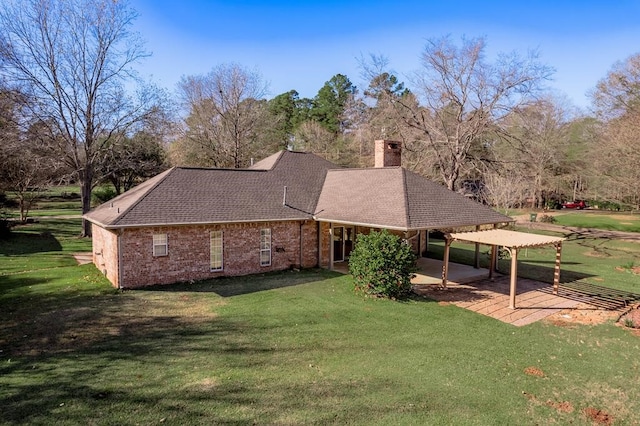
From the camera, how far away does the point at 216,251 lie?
1506cm

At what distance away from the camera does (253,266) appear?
15.8 meters

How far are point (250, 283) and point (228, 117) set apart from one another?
1104 inches

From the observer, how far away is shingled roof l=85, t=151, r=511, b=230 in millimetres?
14031

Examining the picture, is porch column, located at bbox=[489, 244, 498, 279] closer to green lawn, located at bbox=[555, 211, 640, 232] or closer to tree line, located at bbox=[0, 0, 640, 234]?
tree line, located at bbox=[0, 0, 640, 234]

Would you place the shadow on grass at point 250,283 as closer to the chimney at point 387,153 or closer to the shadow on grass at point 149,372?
the shadow on grass at point 149,372

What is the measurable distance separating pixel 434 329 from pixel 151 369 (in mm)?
6817

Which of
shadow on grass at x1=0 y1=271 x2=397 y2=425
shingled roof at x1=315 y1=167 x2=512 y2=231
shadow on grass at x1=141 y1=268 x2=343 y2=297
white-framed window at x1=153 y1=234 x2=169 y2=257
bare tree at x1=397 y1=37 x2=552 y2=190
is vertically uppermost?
bare tree at x1=397 y1=37 x2=552 y2=190

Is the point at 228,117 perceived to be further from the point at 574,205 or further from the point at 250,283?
the point at 574,205

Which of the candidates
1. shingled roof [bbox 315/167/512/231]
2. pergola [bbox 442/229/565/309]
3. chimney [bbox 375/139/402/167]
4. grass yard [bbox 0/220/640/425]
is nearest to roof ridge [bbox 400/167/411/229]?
shingled roof [bbox 315/167/512/231]

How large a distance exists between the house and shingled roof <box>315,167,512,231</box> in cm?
5

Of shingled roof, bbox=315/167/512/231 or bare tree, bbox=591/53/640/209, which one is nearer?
shingled roof, bbox=315/167/512/231

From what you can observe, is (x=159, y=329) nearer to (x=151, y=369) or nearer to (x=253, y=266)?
(x=151, y=369)

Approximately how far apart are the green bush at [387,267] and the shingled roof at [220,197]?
167 inches

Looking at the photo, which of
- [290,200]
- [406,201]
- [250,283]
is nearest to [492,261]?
[406,201]
